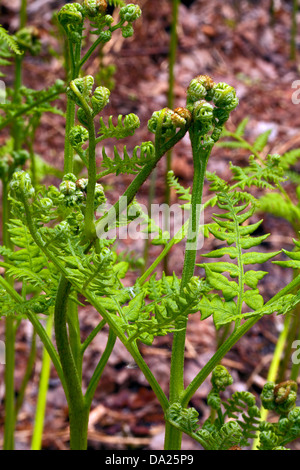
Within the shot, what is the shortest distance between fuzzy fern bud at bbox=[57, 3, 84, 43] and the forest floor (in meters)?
0.71

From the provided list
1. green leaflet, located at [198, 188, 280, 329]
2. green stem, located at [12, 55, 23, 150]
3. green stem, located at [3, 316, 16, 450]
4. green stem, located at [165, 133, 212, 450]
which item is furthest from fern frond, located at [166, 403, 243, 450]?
green stem, located at [12, 55, 23, 150]

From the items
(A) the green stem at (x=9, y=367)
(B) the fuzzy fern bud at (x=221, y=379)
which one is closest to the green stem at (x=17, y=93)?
(A) the green stem at (x=9, y=367)

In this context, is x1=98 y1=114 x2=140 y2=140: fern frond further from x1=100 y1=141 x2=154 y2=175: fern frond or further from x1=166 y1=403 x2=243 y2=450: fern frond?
x1=166 y1=403 x2=243 y2=450: fern frond

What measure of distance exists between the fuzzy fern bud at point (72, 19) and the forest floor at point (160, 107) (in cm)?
71

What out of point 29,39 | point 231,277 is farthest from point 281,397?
point 29,39

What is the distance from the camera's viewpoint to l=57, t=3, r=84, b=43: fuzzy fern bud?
775mm

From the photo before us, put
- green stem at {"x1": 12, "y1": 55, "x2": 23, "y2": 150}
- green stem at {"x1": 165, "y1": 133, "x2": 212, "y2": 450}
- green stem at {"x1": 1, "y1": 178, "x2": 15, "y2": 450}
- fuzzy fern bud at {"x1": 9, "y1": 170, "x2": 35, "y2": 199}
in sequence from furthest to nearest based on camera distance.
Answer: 1. green stem at {"x1": 12, "y1": 55, "x2": 23, "y2": 150}
2. green stem at {"x1": 1, "y1": 178, "x2": 15, "y2": 450}
3. green stem at {"x1": 165, "y1": 133, "x2": 212, "y2": 450}
4. fuzzy fern bud at {"x1": 9, "y1": 170, "x2": 35, "y2": 199}

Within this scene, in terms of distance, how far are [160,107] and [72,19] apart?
9.63 ft

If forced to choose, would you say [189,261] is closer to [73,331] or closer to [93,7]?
[73,331]

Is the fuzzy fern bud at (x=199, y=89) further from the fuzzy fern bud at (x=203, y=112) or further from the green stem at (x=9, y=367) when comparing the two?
the green stem at (x=9, y=367)

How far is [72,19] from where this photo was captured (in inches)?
30.7

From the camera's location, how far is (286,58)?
165 inches

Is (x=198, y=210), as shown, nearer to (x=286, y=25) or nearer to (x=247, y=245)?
(x=247, y=245)

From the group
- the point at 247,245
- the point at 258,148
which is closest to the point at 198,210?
the point at 247,245
